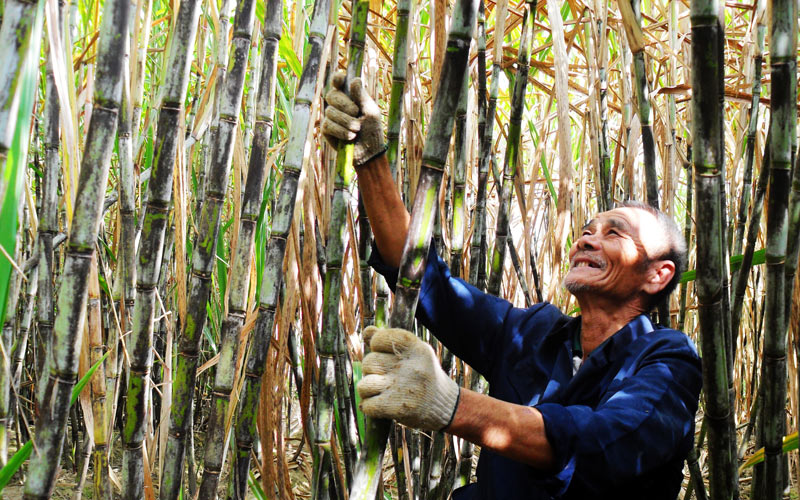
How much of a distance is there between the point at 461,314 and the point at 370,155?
0.46 m

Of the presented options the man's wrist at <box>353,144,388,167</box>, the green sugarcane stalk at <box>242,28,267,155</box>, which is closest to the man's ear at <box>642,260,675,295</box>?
the man's wrist at <box>353,144,388,167</box>

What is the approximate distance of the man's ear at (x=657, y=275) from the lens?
1.49 m

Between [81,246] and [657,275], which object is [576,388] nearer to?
[657,275]

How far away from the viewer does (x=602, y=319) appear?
1468 millimetres

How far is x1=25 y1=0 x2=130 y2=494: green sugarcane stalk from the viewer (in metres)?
0.72

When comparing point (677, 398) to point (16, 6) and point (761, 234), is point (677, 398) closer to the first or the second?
point (16, 6)

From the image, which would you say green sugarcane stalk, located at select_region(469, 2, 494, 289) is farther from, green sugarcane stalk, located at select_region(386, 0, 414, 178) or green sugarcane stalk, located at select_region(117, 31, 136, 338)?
green sugarcane stalk, located at select_region(117, 31, 136, 338)

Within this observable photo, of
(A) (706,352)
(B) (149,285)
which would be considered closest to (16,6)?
(B) (149,285)

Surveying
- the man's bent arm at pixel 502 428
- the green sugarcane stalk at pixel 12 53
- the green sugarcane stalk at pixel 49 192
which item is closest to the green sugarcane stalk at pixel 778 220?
the man's bent arm at pixel 502 428

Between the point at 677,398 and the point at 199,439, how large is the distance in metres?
2.11

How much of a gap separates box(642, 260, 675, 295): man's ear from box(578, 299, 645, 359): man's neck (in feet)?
0.14

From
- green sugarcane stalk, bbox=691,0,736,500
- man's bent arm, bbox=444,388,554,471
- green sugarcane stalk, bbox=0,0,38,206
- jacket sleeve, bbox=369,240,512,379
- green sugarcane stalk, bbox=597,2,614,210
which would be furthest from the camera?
green sugarcane stalk, bbox=597,2,614,210

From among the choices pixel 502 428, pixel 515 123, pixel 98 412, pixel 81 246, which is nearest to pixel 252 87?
pixel 515 123

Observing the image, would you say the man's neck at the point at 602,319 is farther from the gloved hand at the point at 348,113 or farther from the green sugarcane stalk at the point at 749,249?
the gloved hand at the point at 348,113
